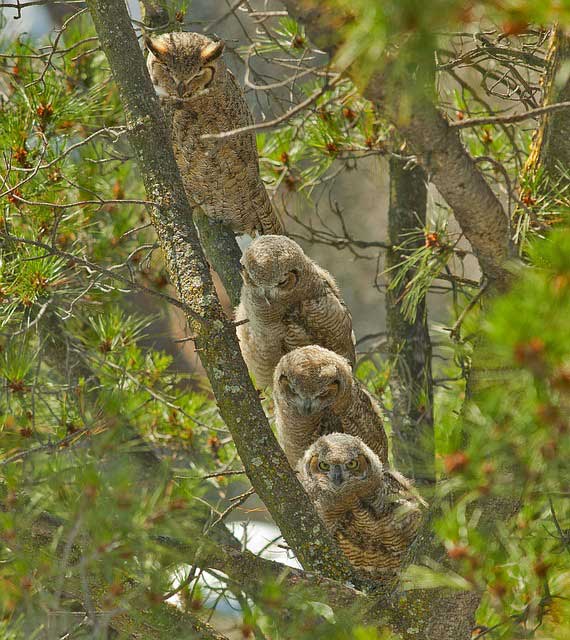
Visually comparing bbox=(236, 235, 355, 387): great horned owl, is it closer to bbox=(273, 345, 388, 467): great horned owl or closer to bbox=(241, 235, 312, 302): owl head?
bbox=(241, 235, 312, 302): owl head

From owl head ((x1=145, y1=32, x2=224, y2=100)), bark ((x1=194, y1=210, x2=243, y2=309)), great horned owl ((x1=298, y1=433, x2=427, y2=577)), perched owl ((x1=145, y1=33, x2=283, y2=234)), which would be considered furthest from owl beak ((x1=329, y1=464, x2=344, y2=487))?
owl head ((x1=145, y1=32, x2=224, y2=100))

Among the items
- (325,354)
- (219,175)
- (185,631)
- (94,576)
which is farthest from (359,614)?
(219,175)

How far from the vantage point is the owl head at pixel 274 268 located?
1.92 m

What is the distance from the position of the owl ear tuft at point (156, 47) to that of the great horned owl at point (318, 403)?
0.87m

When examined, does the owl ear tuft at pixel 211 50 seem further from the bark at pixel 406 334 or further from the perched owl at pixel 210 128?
the bark at pixel 406 334

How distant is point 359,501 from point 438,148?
107cm

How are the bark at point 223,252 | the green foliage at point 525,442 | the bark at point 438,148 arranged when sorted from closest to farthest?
1. the green foliage at point 525,442
2. the bark at point 438,148
3. the bark at point 223,252

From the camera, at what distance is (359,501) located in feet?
6.08

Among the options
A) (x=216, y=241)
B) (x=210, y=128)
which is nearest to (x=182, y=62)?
(x=210, y=128)

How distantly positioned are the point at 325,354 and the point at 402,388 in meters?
0.82

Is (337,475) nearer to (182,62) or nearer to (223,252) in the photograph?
(223,252)

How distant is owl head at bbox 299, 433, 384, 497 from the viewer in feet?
5.76

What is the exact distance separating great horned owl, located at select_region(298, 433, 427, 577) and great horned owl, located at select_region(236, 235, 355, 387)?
35cm

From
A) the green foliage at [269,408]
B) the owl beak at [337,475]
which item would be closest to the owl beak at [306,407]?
the owl beak at [337,475]
